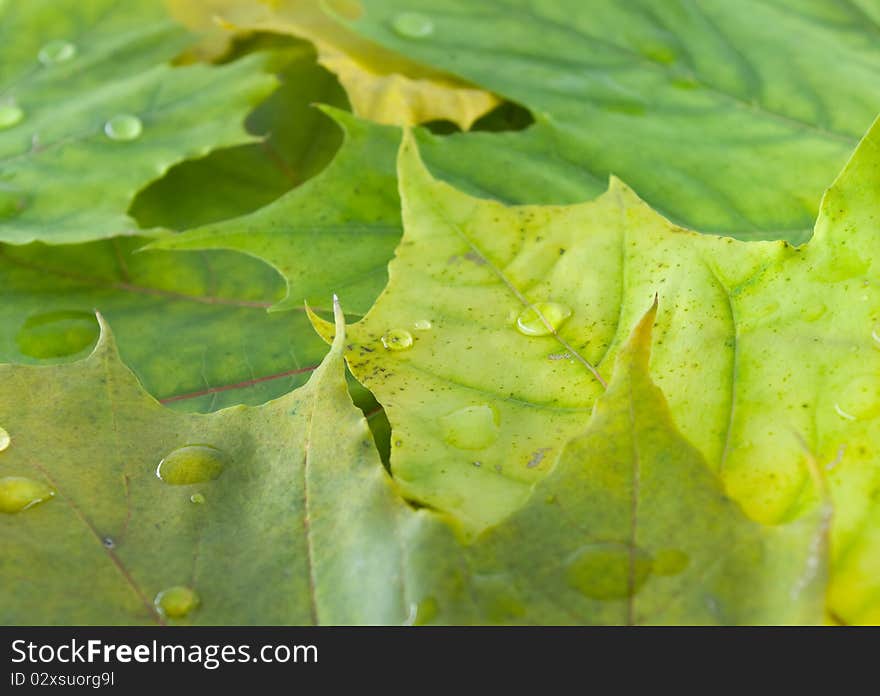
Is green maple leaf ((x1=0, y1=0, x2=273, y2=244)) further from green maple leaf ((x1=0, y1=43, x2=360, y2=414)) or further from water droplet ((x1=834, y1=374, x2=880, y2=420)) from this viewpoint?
water droplet ((x1=834, y1=374, x2=880, y2=420))

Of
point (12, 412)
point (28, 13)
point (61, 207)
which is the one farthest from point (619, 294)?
point (28, 13)

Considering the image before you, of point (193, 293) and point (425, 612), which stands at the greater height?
point (425, 612)

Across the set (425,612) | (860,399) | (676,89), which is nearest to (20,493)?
(425,612)

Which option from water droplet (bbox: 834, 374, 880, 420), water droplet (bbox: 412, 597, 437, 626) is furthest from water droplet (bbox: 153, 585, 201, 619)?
water droplet (bbox: 834, 374, 880, 420)

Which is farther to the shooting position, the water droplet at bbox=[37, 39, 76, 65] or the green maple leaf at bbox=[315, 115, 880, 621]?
the water droplet at bbox=[37, 39, 76, 65]

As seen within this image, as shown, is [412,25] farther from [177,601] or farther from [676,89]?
[177,601]
